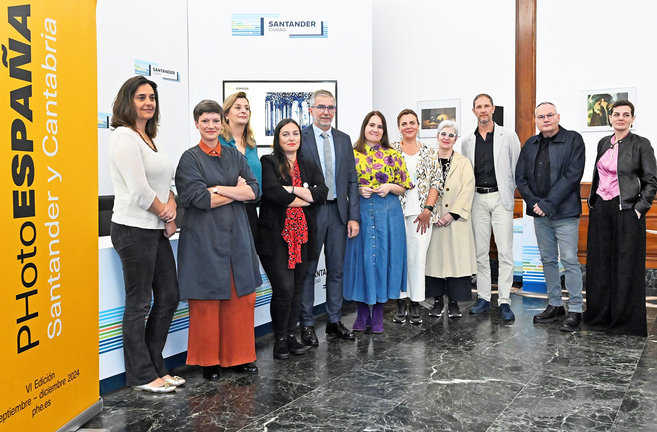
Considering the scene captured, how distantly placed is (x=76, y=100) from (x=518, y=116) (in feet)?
17.2

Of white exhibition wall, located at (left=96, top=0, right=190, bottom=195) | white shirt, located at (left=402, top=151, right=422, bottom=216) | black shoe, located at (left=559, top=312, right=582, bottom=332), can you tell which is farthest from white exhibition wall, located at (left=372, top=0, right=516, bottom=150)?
black shoe, located at (left=559, top=312, right=582, bottom=332)

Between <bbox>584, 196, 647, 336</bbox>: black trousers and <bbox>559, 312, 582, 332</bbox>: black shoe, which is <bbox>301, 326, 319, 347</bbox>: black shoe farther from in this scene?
<bbox>584, 196, 647, 336</bbox>: black trousers

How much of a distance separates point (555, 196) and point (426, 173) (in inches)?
37.8

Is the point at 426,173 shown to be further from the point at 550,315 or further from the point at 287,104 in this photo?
the point at 287,104

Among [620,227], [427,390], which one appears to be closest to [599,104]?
[620,227]

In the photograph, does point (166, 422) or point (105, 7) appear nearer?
point (166, 422)

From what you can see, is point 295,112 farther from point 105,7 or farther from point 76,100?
point 76,100

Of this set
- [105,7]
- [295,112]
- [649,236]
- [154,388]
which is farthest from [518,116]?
[154,388]

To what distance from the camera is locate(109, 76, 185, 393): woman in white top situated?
9.91 ft

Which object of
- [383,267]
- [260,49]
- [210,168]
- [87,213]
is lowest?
[383,267]

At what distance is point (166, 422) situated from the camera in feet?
9.23

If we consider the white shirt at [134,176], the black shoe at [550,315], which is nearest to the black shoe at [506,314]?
the black shoe at [550,315]

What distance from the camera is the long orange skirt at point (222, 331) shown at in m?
3.39

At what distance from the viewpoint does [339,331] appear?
433cm
